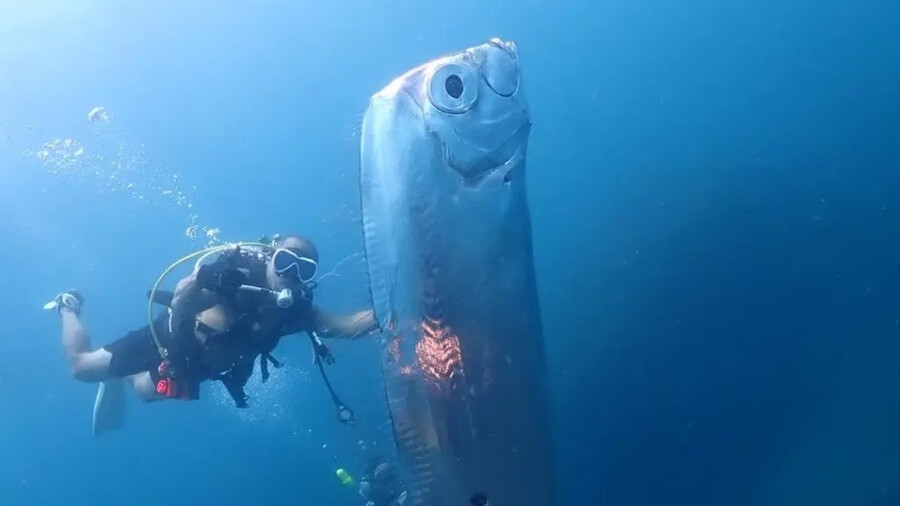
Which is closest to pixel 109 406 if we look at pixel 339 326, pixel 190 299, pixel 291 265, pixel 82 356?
pixel 82 356

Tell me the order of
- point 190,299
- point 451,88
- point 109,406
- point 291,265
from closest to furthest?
point 451,88
point 291,265
point 190,299
point 109,406

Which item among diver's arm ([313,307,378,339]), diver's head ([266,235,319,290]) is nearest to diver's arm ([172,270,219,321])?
diver's head ([266,235,319,290])

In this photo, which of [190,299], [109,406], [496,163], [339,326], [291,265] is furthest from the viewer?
[109,406]

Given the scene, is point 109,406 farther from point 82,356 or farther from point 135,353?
point 135,353

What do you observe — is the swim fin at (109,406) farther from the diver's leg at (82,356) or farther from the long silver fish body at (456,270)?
the long silver fish body at (456,270)

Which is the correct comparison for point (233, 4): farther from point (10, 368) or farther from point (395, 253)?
point (395, 253)

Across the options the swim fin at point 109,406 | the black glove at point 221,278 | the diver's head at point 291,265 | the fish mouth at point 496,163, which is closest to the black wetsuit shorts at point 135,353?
the black glove at point 221,278

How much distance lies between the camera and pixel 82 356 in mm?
7629

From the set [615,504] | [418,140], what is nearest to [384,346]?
[418,140]

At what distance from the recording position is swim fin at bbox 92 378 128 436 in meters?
9.24

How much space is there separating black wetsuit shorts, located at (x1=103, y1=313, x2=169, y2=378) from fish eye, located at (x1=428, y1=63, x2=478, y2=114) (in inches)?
202

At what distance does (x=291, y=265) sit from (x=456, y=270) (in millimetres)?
3027

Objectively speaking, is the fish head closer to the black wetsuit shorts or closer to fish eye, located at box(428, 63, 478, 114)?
fish eye, located at box(428, 63, 478, 114)

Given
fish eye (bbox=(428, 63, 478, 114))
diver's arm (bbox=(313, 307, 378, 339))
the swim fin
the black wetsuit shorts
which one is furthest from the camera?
the swim fin
